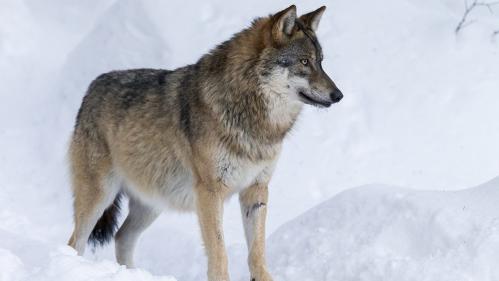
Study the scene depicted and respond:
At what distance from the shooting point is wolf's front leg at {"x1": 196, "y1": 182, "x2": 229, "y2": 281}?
5.31 metres

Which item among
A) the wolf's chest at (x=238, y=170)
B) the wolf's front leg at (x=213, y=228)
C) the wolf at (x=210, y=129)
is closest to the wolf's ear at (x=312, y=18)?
the wolf at (x=210, y=129)

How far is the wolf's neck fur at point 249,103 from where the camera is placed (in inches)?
208

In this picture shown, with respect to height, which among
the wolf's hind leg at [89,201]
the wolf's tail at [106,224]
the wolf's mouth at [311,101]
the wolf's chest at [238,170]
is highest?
the wolf's mouth at [311,101]

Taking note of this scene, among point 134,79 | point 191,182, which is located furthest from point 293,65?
point 134,79

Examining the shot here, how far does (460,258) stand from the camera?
5.08 meters

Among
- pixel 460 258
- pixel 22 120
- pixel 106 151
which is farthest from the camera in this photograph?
pixel 22 120

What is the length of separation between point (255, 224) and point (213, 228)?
0.38 metres

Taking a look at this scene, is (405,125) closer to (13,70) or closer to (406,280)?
(406,280)

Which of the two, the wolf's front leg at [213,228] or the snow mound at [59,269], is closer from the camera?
the snow mound at [59,269]

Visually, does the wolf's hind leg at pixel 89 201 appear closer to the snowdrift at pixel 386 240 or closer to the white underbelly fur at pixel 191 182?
the white underbelly fur at pixel 191 182

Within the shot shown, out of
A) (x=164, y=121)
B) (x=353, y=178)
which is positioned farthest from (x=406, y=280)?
(x=353, y=178)

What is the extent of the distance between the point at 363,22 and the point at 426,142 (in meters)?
1.95

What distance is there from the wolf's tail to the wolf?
102 millimetres

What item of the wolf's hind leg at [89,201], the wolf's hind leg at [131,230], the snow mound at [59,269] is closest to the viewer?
the snow mound at [59,269]
